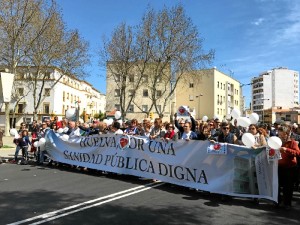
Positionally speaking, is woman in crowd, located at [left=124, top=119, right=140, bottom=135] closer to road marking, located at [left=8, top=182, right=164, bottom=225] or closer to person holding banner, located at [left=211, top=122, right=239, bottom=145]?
road marking, located at [left=8, top=182, right=164, bottom=225]

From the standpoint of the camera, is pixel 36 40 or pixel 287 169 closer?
pixel 287 169

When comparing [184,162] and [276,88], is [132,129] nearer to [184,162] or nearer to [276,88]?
[184,162]

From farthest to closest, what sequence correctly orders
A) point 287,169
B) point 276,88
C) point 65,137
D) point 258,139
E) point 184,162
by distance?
point 276,88 < point 65,137 < point 184,162 < point 258,139 < point 287,169

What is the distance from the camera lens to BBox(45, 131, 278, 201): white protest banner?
7320 millimetres

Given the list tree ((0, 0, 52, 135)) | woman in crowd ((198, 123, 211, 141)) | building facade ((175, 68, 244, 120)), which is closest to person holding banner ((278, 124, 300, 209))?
woman in crowd ((198, 123, 211, 141))

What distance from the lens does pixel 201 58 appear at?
1620 inches

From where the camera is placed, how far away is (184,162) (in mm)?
8547

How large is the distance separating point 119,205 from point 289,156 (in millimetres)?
3565

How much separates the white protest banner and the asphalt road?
0.26 m

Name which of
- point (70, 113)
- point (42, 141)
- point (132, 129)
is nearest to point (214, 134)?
point (132, 129)

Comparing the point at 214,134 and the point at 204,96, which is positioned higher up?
the point at 204,96

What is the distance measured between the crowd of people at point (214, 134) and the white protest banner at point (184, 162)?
275 millimetres

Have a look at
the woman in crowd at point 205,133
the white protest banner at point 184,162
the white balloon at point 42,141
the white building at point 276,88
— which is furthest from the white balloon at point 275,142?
the white building at point 276,88

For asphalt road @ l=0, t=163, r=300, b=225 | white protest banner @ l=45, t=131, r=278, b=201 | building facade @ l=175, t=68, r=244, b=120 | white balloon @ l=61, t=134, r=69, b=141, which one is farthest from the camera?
building facade @ l=175, t=68, r=244, b=120
